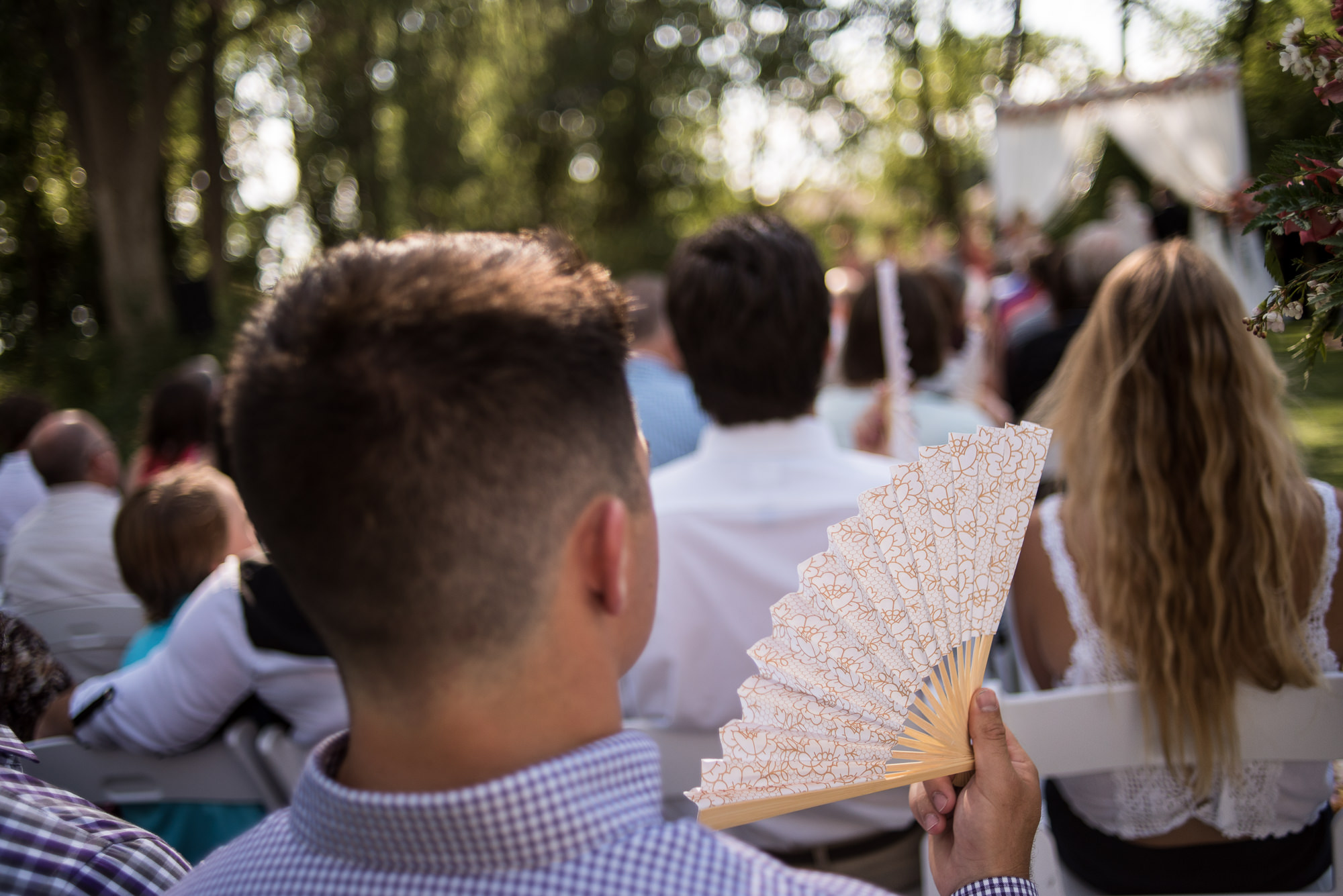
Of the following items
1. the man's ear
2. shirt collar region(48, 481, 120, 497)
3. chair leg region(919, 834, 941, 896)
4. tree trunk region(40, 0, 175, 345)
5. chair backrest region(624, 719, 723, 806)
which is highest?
tree trunk region(40, 0, 175, 345)

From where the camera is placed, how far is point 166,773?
238 cm

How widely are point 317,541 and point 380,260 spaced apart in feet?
0.85

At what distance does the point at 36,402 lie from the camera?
5.33 m

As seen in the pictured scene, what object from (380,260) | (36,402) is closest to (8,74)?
(36,402)

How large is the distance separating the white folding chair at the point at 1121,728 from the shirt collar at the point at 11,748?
1.42m

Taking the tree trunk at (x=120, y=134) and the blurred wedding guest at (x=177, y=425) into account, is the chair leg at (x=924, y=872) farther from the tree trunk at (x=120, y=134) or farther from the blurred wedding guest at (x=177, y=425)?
the tree trunk at (x=120, y=134)

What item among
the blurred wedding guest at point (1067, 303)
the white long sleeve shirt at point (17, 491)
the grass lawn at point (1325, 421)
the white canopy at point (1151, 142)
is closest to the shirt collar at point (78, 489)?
the white long sleeve shirt at point (17, 491)

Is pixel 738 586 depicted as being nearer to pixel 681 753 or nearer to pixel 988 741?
pixel 681 753

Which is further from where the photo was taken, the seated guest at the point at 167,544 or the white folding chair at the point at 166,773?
the seated guest at the point at 167,544

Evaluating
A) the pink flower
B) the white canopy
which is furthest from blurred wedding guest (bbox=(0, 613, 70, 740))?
the white canopy

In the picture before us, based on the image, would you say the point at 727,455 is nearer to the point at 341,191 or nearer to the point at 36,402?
the point at 36,402

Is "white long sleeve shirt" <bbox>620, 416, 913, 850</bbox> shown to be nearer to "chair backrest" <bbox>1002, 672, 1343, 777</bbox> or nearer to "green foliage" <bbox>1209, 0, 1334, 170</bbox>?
"chair backrest" <bbox>1002, 672, 1343, 777</bbox>

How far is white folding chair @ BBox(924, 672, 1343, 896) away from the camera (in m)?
1.77

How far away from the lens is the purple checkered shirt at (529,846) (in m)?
0.84
